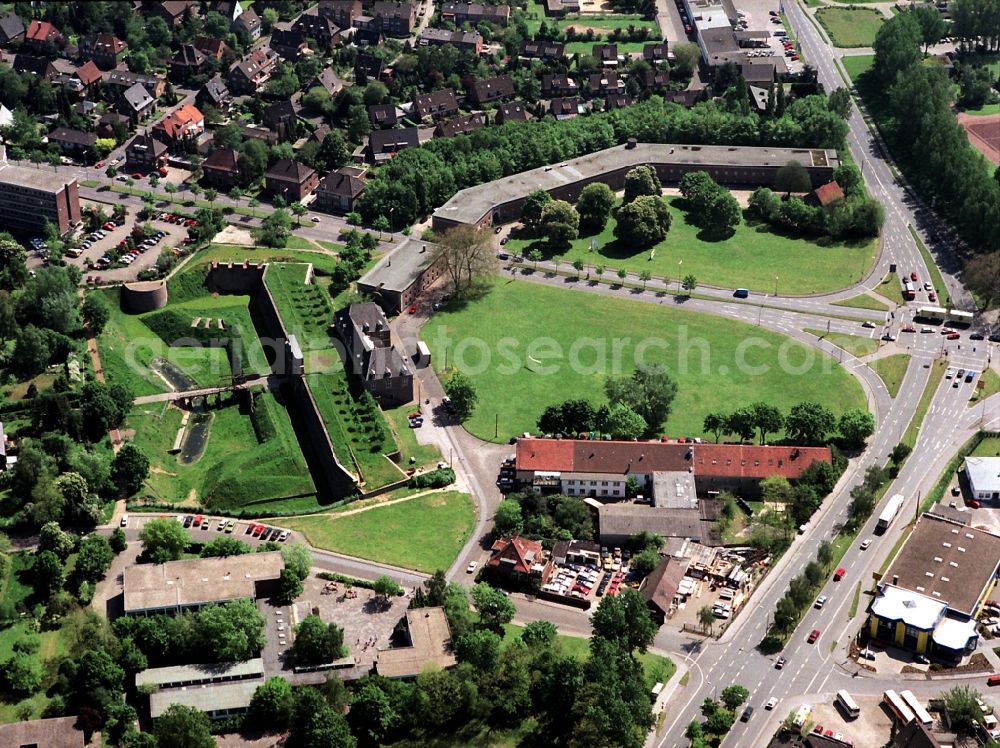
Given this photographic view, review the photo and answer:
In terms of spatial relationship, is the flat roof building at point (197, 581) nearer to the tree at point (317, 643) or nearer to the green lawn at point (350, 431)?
the tree at point (317, 643)

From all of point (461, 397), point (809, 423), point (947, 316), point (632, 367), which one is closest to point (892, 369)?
point (947, 316)

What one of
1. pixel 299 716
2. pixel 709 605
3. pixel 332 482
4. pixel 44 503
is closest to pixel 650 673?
pixel 709 605

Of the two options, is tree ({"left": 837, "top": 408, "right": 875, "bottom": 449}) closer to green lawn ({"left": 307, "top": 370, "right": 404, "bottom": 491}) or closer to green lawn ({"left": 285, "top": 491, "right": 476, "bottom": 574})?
green lawn ({"left": 285, "top": 491, "right": 476, "bottom": 574})

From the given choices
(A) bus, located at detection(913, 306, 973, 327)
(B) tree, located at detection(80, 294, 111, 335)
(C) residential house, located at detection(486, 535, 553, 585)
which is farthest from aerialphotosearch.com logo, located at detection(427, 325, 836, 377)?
(B) tree, located at detection(80, 294, 111, 335)

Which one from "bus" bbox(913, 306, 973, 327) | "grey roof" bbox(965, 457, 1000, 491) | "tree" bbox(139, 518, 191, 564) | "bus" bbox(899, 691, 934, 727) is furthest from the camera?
"bus" bbox(913, 306, 973, 327)

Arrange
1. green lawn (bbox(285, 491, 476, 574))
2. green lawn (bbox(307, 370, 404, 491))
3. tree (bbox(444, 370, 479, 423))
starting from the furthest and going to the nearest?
tree (bbox(444, 370, 479, 423)), green lawn (bbox(307, 370, 404, 491)), green lawn (bbox(285, 491, 476, 574))

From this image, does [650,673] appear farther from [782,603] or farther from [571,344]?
[571,344]

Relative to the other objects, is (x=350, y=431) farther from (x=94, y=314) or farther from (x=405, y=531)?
(x=94, y=314)

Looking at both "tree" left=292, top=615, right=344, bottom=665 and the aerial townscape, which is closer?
the aerial townscape
